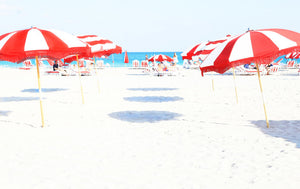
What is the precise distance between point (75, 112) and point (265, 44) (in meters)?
5.44

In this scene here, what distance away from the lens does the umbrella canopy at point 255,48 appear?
4.96 m

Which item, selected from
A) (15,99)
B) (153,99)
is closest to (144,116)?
(153,99)

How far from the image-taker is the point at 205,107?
8.91m

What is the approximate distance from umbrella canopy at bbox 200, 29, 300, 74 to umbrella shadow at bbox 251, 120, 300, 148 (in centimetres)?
145

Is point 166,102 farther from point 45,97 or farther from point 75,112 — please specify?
point 45,97

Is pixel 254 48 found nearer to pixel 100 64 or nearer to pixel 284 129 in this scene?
pixel 284 129

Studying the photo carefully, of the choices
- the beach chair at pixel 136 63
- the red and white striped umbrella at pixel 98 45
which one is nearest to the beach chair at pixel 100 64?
the beach chair at pixel 136 63

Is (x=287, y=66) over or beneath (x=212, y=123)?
over

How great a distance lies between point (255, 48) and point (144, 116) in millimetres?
3642

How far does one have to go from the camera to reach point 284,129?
614cm

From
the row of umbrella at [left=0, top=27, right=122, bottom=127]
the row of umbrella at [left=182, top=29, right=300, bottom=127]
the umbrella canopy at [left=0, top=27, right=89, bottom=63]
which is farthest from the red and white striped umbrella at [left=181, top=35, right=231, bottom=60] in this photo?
the umbrella canopy at [left=0, top=27, right=89, bottom=63]

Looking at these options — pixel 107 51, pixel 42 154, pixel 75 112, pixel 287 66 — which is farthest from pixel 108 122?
pixel 287 66

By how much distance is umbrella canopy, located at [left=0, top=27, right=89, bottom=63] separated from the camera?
19.0 ft

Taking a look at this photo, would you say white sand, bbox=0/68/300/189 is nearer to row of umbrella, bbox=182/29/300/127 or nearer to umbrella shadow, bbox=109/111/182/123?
umbrella shadow, bbox=109/111/182/123
